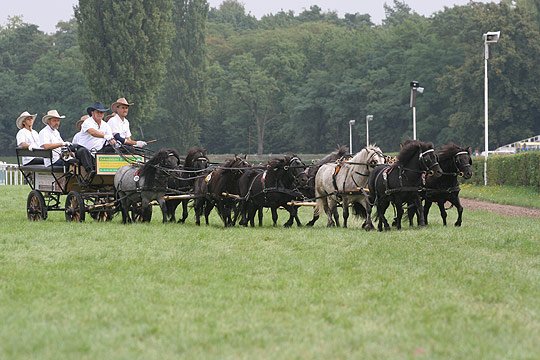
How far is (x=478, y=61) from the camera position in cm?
7575

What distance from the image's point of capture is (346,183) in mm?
19469

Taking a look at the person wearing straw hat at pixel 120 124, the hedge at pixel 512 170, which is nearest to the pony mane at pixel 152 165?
the person wearing straw hat at pixel 120 124

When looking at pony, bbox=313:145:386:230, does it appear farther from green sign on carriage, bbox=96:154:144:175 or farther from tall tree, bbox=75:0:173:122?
tall tree, bbox=75:0:173:122

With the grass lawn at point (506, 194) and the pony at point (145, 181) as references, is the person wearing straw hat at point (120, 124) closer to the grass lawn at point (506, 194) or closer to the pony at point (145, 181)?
the pony at point (145, 181)

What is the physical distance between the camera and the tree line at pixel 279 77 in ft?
229

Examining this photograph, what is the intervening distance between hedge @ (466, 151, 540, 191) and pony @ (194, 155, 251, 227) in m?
18.6

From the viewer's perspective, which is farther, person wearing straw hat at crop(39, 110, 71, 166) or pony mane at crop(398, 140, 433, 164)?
person wearing straw hat at crop(39, 110, 71, 166)

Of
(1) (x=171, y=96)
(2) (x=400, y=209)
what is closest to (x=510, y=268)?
(2) (x=400, y=209)

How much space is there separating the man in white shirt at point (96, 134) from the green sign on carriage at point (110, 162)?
31 cm

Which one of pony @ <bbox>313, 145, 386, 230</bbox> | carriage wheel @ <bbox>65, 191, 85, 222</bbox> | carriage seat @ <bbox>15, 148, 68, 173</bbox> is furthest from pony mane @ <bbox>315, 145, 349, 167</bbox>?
carriage seat @ <bbox>15, 148, 68, 173</bbox>

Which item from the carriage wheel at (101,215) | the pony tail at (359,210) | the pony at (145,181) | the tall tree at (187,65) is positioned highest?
the tall tree at (187,65)

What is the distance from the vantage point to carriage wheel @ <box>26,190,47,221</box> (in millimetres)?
20938

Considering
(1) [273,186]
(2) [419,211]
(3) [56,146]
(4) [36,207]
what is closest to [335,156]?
(1) [273,186]

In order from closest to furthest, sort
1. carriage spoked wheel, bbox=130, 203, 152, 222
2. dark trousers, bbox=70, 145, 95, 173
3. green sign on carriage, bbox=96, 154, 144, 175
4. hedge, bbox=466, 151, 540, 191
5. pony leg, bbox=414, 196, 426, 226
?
1. pony leg, bbox=414, 196, 426, 226
2. dark trousers, bbox=70, 145, 95, 173
3. green sign on carriage, bbox=96, 154, 144, 175
4. carriage spoked wheel, bbox=130, 203, 152, 222
5. hedge, bbox=466, 151, 540, 191
